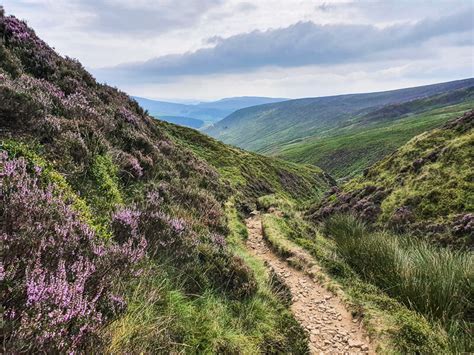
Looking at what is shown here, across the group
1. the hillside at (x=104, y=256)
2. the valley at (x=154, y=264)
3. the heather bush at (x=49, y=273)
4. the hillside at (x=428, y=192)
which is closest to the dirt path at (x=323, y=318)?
the valley at (x=154, y=264)

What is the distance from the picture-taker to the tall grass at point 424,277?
824cm

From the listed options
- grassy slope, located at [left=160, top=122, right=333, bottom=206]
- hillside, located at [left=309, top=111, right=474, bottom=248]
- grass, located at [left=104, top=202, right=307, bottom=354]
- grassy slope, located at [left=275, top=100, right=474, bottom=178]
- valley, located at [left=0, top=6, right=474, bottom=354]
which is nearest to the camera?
valley, located at [left=0, top=6, right=474, bottom=354]

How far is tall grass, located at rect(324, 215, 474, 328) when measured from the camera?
27.0ft

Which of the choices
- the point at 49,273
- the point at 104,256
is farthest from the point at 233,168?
the point at 49,273

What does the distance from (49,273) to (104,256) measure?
1.03 meters

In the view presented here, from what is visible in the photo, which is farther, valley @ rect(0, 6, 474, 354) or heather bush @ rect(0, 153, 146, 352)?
valley @ rect(0, 6, 474, 354)

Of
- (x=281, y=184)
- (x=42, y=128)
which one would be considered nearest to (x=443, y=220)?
(x=42, y=128)

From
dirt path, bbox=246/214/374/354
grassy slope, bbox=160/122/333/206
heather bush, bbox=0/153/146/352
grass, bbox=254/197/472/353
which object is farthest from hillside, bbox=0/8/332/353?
grassy slope, bbox=160/122/333/206

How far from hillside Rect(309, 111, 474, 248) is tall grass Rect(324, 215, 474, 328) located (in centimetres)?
698

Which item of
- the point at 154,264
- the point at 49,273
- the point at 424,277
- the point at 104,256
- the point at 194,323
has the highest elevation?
the point at 49,273

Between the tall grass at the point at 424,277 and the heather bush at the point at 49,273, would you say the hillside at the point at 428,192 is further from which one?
the heather bush at the point at 49,273

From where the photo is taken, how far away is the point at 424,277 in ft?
29.9

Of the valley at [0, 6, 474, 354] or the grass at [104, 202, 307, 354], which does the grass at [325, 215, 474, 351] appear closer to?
the valley at [0, 6, 474, 354]

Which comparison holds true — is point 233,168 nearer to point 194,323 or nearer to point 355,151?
point 194,323
